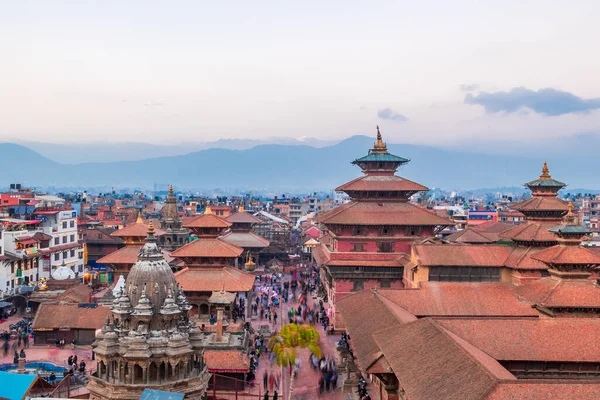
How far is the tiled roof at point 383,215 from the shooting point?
3866 cm

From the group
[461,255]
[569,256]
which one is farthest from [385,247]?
[569,256]

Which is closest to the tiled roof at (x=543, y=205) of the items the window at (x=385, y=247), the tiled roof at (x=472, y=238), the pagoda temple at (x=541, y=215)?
the pagoda temple at (x=541, y=215)

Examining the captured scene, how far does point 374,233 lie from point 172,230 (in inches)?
877

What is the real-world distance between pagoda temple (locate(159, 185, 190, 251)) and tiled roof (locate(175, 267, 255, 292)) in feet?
54.4

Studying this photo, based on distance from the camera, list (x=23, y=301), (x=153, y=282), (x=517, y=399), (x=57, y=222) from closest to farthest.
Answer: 1. (x=517, y=399)
2. (x=153, y=282)
3. (x=23, y=301)
4. (x=57, y=222)

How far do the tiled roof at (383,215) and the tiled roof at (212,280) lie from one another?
684cm

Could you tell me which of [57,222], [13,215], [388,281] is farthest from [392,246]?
[13,215]

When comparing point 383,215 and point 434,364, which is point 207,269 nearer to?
point 383,215

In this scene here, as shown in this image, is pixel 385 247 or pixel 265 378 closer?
pixel 265 378

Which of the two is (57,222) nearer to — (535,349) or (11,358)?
(11,358)

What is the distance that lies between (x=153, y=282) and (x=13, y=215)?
1868 inches

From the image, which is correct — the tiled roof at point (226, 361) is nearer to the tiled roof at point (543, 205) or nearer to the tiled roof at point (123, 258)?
the tiled roof at point (123, 258)

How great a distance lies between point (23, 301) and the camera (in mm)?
43781

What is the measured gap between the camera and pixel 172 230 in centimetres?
5438
